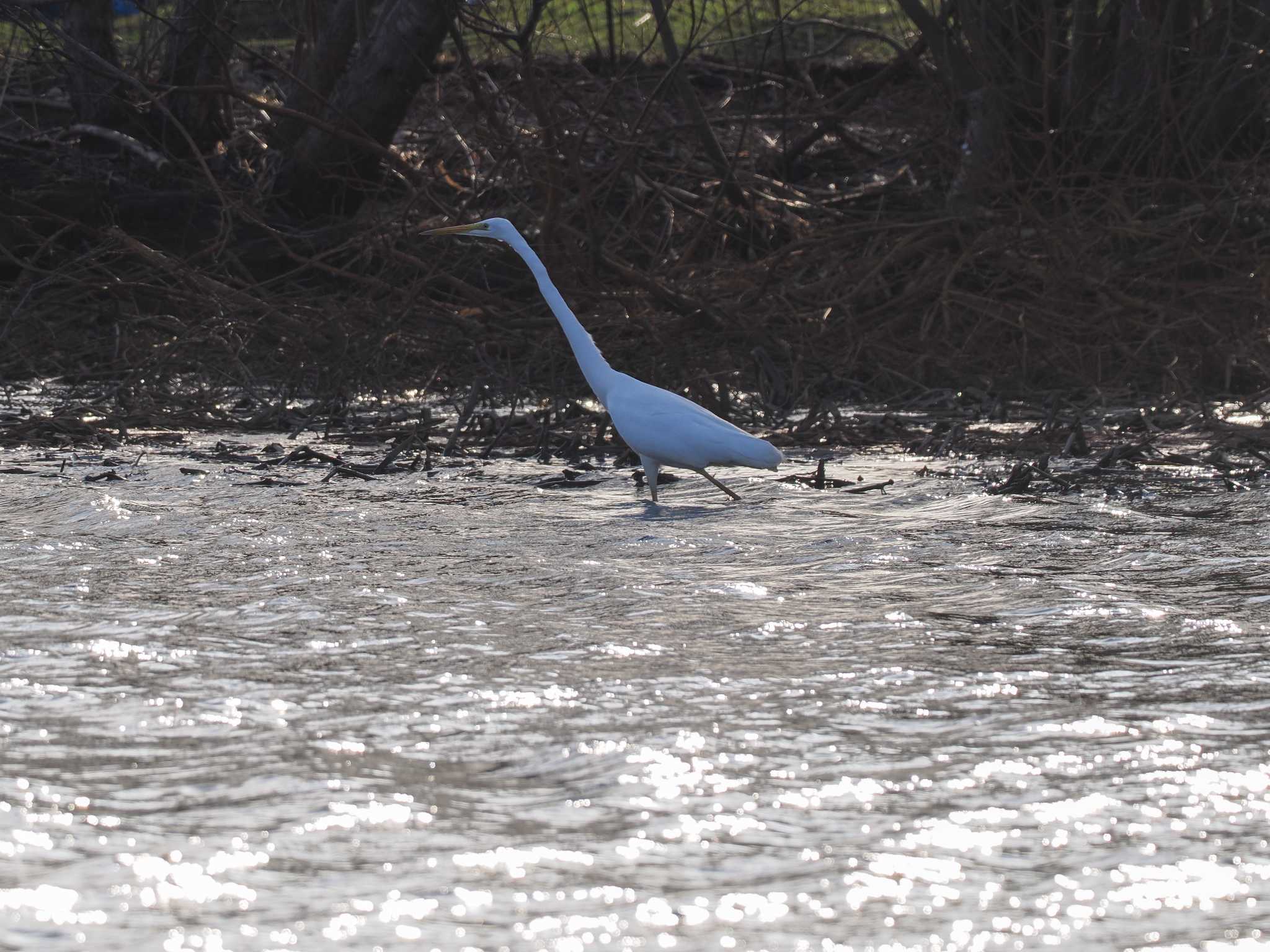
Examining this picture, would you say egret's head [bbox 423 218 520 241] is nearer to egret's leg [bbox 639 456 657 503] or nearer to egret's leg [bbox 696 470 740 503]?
egret's leg [bbox 639 456 657 503]

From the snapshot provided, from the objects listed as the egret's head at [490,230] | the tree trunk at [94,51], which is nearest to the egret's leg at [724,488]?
the egret's head at [490,230]

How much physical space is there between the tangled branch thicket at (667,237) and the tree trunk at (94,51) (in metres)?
0.07

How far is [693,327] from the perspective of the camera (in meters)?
8.65

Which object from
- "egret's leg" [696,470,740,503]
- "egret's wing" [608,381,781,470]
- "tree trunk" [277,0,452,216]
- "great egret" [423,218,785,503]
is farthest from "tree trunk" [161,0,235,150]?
"egret's leg" [696,470,740,503]

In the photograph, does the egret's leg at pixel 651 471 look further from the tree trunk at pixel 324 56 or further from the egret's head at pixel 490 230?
the tree trunk at pixel 324 56

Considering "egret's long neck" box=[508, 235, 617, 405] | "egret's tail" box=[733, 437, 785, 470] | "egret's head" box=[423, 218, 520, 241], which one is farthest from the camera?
"egret's head" box=[423, 218, 520, 241]

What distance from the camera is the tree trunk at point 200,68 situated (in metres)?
9.44

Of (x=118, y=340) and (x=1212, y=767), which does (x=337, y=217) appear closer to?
(x=118, y=340)

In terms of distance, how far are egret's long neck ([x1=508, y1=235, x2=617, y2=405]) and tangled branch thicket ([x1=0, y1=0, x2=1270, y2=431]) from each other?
4.04 ft

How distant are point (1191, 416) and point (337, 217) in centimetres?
524

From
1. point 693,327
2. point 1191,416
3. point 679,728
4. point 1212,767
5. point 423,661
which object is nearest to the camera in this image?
point 1212,767

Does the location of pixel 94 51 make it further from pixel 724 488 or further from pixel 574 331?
pixel 724 488

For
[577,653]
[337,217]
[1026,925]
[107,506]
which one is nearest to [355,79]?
[337,217]

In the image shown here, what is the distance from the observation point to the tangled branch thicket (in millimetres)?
8469
